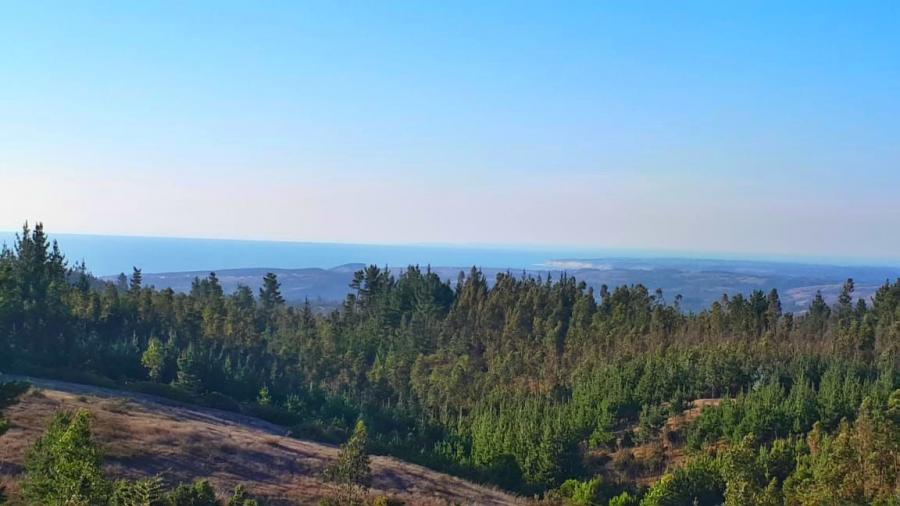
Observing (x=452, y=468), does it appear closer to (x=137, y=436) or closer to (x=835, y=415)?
(x=137, y=436)

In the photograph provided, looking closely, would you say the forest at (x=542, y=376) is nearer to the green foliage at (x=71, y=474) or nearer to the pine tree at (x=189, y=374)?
the pine tree at (x=189, y=374)

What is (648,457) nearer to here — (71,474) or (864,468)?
(864,468)

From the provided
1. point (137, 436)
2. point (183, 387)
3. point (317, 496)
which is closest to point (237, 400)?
point (183, 387)

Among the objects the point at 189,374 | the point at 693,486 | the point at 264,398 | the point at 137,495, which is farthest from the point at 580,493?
the point at 189,374

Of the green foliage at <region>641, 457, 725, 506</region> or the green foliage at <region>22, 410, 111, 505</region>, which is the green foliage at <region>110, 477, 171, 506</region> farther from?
the green foliage at <region>641, 457, 725, 506</region>

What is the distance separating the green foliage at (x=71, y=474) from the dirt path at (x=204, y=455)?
23.6 ft

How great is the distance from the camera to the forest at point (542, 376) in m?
41.8

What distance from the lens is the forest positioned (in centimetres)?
4181

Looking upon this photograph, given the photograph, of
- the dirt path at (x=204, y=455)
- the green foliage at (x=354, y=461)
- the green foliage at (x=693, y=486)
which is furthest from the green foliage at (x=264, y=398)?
the green foliage at (x=354, y=461)

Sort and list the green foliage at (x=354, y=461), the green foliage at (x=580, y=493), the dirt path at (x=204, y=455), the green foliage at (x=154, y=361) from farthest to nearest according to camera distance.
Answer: the green foliage at (x=154, y=361) → the green foliage at (x=580, y=493) → the dirt path at (x=204, y=455) → the green foliage at (x=354, y=461)

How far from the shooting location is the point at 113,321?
75.9 metres

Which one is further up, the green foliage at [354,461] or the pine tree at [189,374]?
the green foliage at [354,461]

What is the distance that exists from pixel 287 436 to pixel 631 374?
1199 inches

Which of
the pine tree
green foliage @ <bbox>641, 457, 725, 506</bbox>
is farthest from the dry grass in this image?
the pine tree
